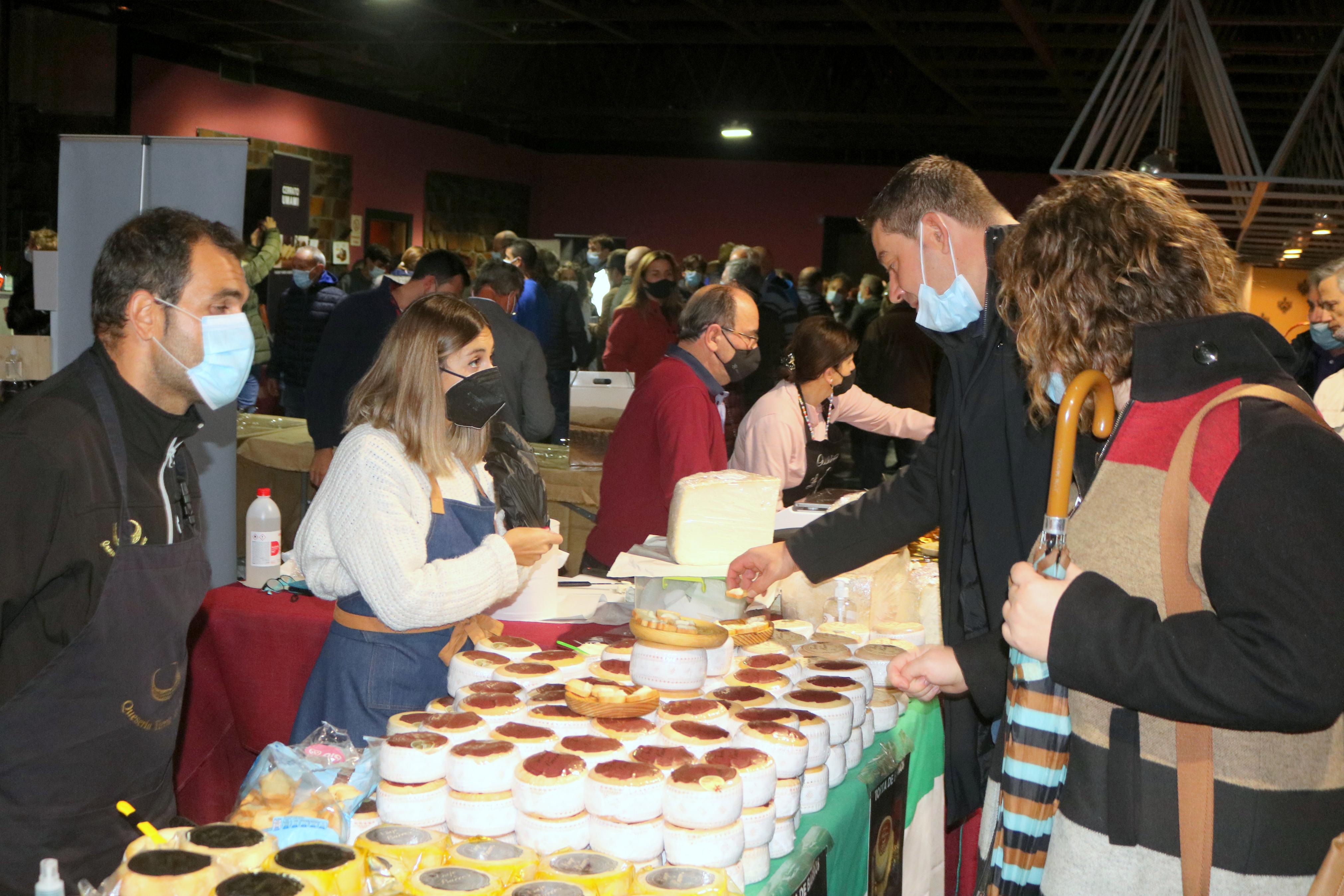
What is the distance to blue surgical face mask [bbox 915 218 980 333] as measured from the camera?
240 centimetres

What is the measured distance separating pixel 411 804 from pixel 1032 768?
0.88m

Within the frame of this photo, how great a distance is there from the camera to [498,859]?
150cm

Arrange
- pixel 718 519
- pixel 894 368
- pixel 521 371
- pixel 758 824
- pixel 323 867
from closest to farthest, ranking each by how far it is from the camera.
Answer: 1. pixel 323 867
2. pixel 758 824
3. pixel 718 519
4. pixel 521 371
5. pixel 894 368

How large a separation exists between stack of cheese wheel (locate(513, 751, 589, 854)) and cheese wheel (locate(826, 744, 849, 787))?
0.56 m

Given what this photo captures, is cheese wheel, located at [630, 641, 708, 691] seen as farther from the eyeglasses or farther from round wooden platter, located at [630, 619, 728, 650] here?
the eyeglasses

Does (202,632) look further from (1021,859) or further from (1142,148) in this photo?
(1142,148)

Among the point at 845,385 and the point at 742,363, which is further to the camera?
the point at 845,385

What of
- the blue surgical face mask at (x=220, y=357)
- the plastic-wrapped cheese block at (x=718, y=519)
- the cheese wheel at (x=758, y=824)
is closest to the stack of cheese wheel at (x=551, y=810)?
the cheese wheel at (x=758, y=824)

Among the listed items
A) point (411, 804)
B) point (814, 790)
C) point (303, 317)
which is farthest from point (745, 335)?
point (303, 317)

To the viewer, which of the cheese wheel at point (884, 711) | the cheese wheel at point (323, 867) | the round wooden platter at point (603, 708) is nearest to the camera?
the cheese wheel at point (323, 867)

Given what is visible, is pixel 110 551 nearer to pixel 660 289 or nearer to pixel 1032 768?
pixel 1032 768

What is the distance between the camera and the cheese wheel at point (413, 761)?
1643 millimetres

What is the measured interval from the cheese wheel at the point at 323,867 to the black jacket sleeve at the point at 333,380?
3533mm

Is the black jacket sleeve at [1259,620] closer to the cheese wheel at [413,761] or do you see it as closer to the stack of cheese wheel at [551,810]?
the stack of cheese wheel at [551,810]
